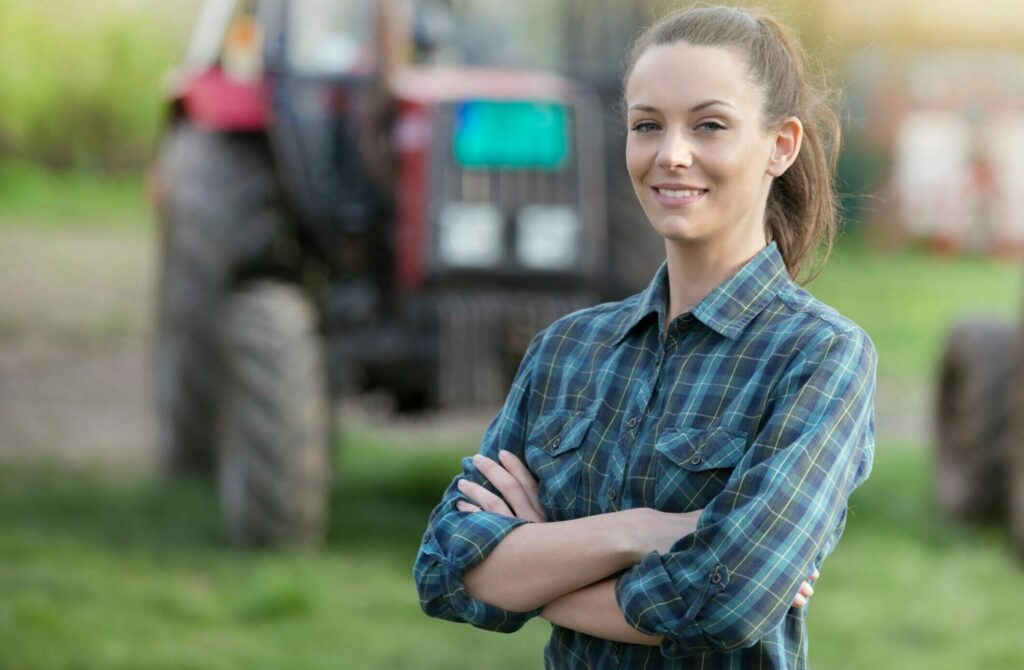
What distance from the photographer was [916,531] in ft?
20.8

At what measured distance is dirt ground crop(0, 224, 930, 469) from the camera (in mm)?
8512

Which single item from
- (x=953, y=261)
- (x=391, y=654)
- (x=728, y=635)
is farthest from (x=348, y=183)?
(x=953, y=261)

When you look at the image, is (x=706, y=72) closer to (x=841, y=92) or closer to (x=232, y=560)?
(x=841, y=92)

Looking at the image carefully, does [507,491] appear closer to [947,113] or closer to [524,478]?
[524,478]

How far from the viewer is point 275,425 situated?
510 centimetres

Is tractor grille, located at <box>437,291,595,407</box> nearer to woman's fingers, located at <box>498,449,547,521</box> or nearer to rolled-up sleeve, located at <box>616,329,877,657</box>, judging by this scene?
woman's fingers, located at <box>498,449,547,521</box>

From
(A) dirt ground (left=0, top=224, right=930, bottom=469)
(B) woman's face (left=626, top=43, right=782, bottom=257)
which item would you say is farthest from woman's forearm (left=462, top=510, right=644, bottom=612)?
(A) dirt ground (left=0, top=224, right=930, bottom=469)

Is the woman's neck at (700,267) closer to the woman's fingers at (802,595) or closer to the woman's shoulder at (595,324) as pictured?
the woman's shoulder at (595,324)

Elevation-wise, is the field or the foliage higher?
the foliage

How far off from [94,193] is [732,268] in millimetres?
14462

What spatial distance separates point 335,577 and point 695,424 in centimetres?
352

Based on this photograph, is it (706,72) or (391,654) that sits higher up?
(706,72)

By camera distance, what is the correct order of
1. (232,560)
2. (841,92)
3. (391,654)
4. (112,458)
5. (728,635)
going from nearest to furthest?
(728,635) < (841,92) < (391,654) < (232,560) < (112,458)

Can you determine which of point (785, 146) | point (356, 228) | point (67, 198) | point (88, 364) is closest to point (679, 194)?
point (785, 146)
